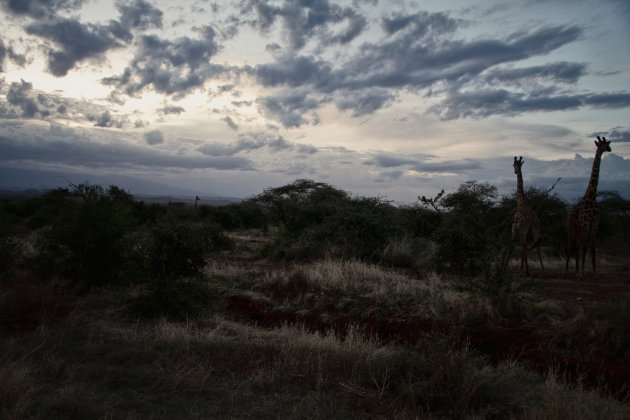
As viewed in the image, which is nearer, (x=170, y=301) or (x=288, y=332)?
(x=288, y=332)

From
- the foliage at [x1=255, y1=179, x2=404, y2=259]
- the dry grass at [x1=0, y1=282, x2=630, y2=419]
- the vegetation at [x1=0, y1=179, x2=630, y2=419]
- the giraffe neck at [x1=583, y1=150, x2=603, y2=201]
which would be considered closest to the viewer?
the dry grass at [x1=0, y1=282, x2=630, y2=419]

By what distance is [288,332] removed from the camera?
6980 mm

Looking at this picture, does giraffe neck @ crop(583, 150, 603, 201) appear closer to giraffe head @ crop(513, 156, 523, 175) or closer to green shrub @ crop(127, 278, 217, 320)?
giraffe head @ crop(513, 156, 523, 175)

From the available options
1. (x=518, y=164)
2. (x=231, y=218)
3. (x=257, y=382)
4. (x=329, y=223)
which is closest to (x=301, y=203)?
(x=329, y=223)

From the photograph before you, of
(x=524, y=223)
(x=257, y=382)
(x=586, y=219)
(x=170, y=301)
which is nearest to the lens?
(x=257, y=382)

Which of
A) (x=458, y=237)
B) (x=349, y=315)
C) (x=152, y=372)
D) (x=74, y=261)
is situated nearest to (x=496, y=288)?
(x=349, y=315)

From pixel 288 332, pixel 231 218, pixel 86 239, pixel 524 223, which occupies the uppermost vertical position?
pixel 524 223

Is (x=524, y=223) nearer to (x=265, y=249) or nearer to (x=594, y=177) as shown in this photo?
(x=594, y=177)

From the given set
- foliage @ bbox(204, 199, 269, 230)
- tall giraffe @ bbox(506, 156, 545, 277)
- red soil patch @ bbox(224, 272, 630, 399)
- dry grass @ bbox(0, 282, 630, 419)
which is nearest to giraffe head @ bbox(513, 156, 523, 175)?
tall giraffe @ bbox(506, 156, 545, 277)

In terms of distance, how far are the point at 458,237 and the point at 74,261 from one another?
411 inches

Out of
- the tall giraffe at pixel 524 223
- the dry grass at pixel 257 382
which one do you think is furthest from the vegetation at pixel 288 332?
the tall giraffe at pixel 524 223

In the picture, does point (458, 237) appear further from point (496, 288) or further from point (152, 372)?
point (152, 372)

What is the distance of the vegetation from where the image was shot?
420 cm

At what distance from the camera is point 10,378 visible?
3.84 meters
